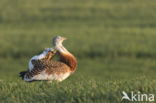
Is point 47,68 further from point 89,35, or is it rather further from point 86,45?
point 89,35

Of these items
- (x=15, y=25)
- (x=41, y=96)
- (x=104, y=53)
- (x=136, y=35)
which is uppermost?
(x=15, y=25)

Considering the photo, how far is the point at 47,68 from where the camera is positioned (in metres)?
7.88

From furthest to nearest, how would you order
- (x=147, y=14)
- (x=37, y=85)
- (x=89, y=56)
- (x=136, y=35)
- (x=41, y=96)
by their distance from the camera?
(x=147, y=14) → (x=136, y=35) → (x=89, y=56) → (x=37, y=85) → (x=41, y=96)

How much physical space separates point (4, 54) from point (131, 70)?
6.21 metres

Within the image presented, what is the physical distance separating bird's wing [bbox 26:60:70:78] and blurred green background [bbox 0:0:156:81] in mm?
3321

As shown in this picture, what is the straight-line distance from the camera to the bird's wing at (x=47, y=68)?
7816 millimetres

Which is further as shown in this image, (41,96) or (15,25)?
(15,25)

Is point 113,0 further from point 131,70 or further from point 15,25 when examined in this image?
point 131,70

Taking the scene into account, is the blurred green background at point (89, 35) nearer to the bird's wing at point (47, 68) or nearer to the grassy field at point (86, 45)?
the grassy field at point (86, 45)

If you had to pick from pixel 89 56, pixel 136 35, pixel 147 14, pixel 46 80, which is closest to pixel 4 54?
pixel 89 56

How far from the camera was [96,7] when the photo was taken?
43.8 m

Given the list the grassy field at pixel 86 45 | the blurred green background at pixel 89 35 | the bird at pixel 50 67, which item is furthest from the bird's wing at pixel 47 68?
the blurred green background at pixel 89 35

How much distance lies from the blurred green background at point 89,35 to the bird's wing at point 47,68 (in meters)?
3.32

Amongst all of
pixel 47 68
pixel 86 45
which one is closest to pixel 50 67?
pixel 47 68
